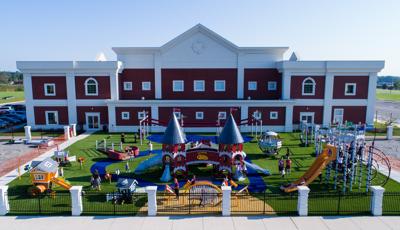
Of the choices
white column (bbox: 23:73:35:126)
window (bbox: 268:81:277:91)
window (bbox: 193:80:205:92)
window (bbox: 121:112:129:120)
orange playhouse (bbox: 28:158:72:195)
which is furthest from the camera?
window (bbox: 268:81:277:91)

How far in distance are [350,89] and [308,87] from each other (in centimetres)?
526

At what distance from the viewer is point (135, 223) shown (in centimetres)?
1318

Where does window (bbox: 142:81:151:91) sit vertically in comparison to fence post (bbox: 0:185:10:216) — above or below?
above

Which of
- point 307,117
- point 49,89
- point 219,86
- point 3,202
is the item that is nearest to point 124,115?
point 49,89

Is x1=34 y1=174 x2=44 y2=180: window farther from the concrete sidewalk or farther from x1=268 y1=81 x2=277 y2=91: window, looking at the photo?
x1=268 y1=81 x2=277 y2=91: window

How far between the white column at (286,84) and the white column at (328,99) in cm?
465

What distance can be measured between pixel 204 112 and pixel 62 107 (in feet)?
59.7

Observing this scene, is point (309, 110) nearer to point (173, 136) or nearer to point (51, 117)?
point (173, 136)

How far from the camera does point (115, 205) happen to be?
49.4 ft

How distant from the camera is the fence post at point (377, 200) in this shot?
13.7 m

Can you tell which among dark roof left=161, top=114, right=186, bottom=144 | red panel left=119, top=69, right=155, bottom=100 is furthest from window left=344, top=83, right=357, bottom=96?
dark roof left=161, top=114, right=186, bottom=144

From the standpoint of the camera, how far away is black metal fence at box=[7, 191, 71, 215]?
46.7 ft

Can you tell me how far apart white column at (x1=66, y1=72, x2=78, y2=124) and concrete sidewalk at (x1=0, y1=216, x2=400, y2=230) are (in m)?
24.4

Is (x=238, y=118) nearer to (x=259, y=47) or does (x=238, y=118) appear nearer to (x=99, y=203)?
(x=259, y=47)
